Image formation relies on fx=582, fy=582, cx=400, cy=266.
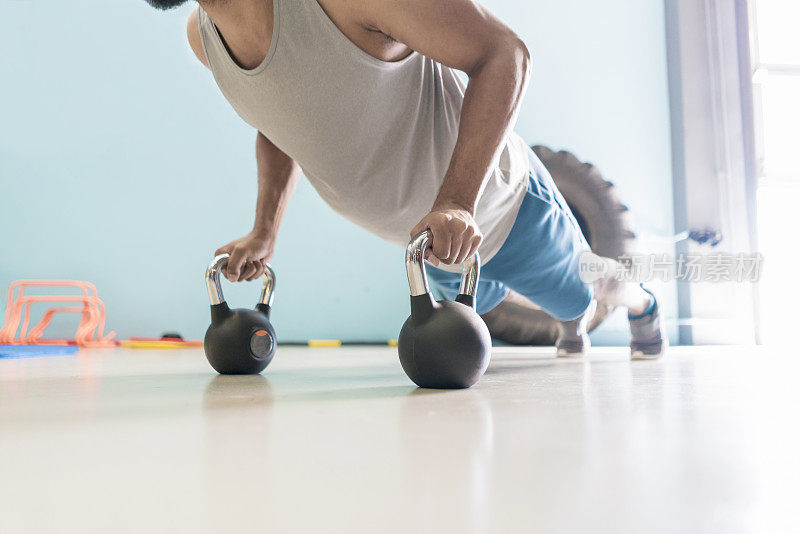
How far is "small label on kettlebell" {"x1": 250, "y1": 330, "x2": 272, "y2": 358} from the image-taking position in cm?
108

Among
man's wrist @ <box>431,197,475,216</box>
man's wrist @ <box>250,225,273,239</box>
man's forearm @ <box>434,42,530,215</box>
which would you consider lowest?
man's wrist @ <box>431,197,475,216</box>

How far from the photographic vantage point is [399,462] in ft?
1.28

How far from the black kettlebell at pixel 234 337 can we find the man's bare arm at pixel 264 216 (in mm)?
66

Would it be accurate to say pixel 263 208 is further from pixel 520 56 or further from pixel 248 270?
pixel 520 56

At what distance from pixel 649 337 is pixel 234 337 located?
47.5 inches

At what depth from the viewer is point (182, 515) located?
28cm

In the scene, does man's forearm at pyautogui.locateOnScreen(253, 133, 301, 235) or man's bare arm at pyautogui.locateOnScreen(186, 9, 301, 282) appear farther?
man's forearm at pyautogui.locateOnScreen(253, 133, 301, 235)

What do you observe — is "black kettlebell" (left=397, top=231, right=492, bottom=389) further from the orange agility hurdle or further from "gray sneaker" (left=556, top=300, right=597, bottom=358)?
the orange agility hurdle

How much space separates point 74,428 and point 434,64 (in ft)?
2.96

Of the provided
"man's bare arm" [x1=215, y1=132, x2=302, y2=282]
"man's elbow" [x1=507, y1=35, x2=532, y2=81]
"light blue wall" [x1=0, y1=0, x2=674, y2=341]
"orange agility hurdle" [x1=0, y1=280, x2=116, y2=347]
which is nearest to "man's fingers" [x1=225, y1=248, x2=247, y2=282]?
"man's bare arm" [x1=215, y1=132, x2=302, y2=282]

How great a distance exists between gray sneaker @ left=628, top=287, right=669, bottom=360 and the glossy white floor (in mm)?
925

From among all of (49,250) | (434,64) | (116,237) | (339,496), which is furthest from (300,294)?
(339,496)

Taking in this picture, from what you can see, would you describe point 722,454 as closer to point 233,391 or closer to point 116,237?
point 233,391

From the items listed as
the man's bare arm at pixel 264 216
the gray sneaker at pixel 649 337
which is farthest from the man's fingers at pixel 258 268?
the gray sneaker at pixel 649 337
